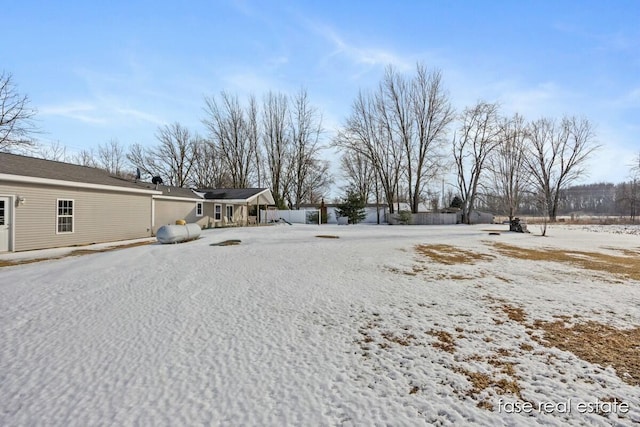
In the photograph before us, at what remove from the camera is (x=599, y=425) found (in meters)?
2.51

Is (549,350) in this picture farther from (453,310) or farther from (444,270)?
(444,270)

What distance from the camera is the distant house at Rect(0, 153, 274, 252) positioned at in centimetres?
1073

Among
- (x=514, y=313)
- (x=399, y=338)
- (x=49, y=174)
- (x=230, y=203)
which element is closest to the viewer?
(x=399, y=338)

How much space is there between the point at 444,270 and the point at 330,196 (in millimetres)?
41406

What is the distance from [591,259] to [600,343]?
8.68 m

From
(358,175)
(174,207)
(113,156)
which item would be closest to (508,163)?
(358,175)

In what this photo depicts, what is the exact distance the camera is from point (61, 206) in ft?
40.5

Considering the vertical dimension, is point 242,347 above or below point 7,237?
below

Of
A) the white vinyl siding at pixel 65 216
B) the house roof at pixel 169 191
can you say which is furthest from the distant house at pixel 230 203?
the white vinyl siding at pixel 65 216

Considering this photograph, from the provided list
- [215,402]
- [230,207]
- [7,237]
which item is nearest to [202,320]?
[215,402]

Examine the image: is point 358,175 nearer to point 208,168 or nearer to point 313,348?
point 208,168

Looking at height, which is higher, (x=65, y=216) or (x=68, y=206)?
(x=68, y=206)

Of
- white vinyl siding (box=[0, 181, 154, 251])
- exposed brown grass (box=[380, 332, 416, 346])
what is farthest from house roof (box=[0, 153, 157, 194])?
exposed brown grass (box=[380, 332, 416, 346])

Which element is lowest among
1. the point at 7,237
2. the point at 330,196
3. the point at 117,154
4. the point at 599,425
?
the point at 599,425
